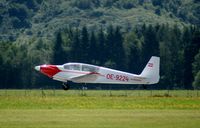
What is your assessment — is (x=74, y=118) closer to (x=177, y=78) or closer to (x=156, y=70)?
(x=156, y=70)

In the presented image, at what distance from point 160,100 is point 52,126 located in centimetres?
2562

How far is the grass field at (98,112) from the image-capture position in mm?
49188

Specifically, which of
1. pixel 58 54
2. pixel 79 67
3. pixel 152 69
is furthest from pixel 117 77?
pixel 58 54

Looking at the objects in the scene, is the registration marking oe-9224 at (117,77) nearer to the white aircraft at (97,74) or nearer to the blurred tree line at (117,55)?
the white aircraft at (97,74)

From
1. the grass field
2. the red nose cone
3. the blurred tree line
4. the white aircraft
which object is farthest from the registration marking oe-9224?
the blurred tree line

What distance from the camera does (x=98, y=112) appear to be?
189 feet

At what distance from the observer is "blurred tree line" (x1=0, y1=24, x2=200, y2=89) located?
411ft

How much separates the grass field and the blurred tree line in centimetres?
4844

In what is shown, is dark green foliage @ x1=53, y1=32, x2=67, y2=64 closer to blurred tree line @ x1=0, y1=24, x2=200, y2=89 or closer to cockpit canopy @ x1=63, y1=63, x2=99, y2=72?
blurred tree line @ x1=0, y1=24, x2=200, y2=89

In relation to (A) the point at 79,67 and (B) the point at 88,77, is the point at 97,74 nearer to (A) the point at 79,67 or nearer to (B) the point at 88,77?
(B) the point at 88,77

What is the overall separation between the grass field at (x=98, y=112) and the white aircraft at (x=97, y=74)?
9.56 meters

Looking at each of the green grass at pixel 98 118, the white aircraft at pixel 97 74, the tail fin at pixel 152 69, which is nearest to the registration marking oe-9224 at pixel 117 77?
the white aircraft at pixel 97 74

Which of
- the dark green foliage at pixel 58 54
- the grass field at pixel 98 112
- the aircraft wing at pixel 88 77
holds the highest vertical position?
the grass field at pixel 98 112

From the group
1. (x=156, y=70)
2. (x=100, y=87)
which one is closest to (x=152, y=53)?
(x=100, y=87)
